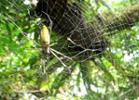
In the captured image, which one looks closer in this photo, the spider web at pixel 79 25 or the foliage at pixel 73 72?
the spider web at pixel 79 25

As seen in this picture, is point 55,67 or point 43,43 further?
point 55,67

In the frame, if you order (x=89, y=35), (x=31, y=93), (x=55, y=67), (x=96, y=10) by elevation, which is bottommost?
(x=31, y=93)

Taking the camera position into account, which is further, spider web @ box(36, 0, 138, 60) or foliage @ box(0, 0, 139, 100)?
foliage @ box(0, 0, 139, 100)

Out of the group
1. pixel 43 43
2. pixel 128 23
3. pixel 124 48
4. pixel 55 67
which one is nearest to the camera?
pixel 43 43

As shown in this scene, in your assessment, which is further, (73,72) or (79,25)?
(73,72)

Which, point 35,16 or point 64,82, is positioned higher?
point 35,16

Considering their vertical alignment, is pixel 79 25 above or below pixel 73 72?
above

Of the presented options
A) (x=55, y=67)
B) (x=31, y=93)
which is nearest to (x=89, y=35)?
(x=55, y=67)

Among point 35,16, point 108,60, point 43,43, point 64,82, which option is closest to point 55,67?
point 64,82

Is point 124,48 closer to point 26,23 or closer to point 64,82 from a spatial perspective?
point 64,82

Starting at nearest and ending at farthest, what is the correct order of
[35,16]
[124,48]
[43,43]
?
[43,43] → [35,16] → [124,48]
